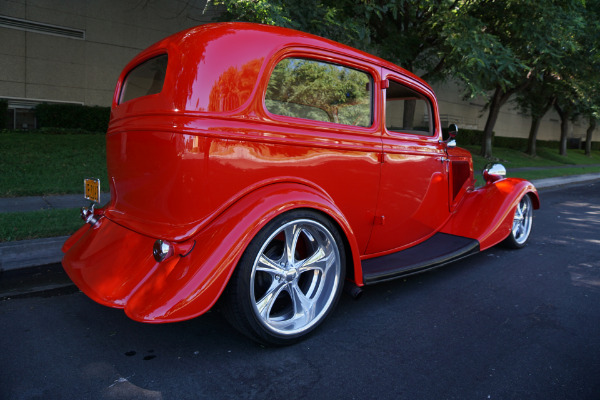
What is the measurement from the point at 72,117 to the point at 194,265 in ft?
36.9

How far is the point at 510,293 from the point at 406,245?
3.11ft

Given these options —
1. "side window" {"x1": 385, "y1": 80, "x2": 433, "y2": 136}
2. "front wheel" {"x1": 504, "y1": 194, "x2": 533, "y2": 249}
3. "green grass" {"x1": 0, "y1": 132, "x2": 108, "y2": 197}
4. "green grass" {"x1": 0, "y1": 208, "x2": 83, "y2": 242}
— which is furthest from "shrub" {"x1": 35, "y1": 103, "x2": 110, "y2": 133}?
"front wheel" {"x1": 504, "y1": 194, "x2": 533, "y2": 249}

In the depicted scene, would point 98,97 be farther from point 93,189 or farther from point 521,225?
point 521,225

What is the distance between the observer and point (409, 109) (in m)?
3.99

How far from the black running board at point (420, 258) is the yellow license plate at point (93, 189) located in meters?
2.10

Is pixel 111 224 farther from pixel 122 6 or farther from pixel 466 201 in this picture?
pixel 122 6

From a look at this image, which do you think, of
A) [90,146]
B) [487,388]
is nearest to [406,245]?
[487,388]

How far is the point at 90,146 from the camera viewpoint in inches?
374

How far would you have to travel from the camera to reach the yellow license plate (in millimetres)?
3193

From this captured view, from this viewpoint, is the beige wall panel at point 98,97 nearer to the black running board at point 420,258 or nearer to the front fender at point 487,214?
the front fender at point 487,214

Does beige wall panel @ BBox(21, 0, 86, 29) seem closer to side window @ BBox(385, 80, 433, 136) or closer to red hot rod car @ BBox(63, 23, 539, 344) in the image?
red hot rod car @ BBox(63, 23, 539, 344)

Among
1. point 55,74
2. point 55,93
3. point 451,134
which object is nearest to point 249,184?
point 451,134

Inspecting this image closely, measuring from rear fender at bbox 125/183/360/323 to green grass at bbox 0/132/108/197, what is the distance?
5.21m

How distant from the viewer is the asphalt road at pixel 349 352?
2.13 meters
